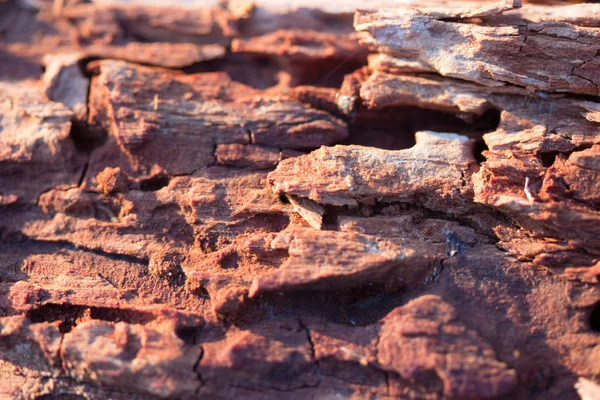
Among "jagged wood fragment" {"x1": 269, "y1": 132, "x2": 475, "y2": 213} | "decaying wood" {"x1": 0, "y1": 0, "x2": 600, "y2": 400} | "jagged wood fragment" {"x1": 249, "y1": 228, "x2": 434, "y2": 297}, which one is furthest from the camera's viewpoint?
"jagged wood fragment" {"x1": 269, "y1": 132, "x2": 475, "y2": 213}

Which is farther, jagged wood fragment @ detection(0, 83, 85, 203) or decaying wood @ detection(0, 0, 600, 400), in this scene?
jagged wood fragment @ detection(0, 83, 85, 203)

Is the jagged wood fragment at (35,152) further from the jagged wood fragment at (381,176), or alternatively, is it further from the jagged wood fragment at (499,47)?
the jagged wood fragment at (499,47)

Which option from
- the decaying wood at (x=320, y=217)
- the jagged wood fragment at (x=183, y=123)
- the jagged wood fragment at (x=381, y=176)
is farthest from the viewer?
the jagged wood fragment at (x=183, y=123)

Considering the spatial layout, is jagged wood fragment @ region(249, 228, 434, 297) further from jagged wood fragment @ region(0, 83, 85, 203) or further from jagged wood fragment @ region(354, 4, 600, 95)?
jagged wood fragment @ region(0, 83, 85, 203)

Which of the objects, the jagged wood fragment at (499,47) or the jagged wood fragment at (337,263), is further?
the jagged wood fragment at (499,47)

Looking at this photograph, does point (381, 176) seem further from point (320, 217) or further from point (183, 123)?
point (183, 123)

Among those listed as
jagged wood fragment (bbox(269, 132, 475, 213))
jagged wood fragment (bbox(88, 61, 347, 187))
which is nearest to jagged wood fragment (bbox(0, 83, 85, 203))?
jagged wood fragment (bbox(88, 61, 347, 187))

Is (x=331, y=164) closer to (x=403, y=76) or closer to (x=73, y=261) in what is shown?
(x=403, y=76)

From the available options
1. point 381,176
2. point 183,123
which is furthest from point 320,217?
point 183,123

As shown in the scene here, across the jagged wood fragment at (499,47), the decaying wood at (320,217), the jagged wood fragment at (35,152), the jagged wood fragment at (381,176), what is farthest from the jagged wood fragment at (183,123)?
the jagged wood fragment at (499,47)
